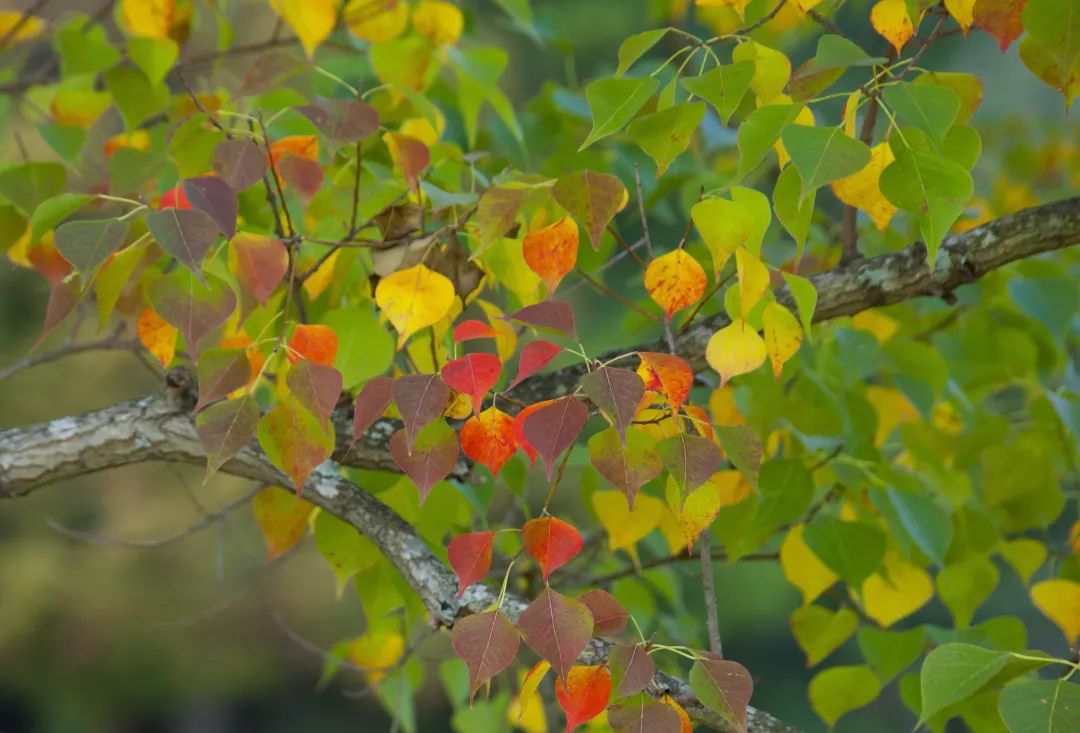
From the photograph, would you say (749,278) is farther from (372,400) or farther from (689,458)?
(372,400)

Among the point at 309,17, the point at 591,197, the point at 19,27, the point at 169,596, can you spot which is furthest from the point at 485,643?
the point at 169,596

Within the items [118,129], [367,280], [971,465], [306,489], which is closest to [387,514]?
[306,489]

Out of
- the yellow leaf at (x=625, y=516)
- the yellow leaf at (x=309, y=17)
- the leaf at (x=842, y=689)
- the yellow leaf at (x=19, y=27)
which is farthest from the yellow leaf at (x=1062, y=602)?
the yellow leaf at (x=19, y=27)

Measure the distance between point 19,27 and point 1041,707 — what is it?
1.04 m

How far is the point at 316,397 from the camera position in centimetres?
60

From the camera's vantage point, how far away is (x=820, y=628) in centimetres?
93

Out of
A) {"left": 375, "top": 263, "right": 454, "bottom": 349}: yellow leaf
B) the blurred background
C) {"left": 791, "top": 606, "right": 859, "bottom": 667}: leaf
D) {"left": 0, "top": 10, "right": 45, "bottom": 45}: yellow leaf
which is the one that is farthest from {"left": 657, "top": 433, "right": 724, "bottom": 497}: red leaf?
the blurred background

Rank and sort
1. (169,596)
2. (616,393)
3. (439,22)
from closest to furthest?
Answer: (616,393)
(439,22)
(169,596)

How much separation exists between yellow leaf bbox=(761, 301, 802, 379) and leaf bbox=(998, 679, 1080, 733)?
204 millimetres

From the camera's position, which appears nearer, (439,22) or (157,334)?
(157,334)

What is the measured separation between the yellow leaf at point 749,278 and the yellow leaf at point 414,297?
16 centimetres

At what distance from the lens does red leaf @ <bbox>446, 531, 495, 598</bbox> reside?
1.97 feet

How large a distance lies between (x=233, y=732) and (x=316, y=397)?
4.68m

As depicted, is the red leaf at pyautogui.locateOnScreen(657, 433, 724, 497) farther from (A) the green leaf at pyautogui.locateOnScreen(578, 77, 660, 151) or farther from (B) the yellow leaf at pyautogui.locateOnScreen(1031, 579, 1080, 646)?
(B) the yellow leaf at pyautogui.locateOnScreen(1031, 579, 1080, 646)
